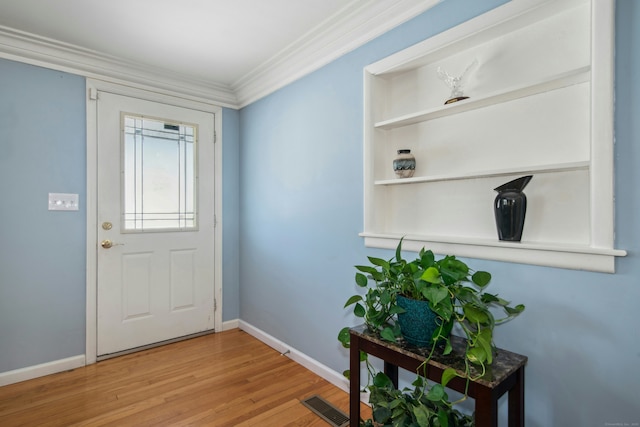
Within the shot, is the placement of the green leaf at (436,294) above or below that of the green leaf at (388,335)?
above

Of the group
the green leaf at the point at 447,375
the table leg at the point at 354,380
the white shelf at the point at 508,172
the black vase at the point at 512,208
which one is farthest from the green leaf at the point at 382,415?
the white shelf at the point at 508,172

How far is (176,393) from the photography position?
84.4 inches

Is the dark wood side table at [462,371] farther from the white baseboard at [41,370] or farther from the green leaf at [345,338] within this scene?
the white baseboard at [41,370]

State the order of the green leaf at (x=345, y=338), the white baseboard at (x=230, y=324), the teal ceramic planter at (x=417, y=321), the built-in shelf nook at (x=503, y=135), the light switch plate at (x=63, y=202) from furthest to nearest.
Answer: the white baseboard at (x=230, y=324) < the light switch plate at (x=63, y=202) < the green leaf at (x=345, y=338) < the teal ceramic planter at (x=417, y=321) < the built-in shelf nook at (x=503, y=135)

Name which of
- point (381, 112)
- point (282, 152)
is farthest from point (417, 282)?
point (282, 152)

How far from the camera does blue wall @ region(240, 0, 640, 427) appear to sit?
45.0 inches

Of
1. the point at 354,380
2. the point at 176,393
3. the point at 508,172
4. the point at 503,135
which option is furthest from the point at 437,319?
the point at 176,393

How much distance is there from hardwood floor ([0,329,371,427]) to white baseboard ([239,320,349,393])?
1.5 inches

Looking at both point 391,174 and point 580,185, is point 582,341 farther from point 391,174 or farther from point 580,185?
point 391,174

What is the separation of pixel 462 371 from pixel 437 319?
0.63ft

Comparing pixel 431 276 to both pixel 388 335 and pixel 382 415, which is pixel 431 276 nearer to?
pixel 388 335

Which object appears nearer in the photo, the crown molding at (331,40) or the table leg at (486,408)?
the table leg at (486,408)

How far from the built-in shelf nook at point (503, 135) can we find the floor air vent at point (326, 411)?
1.00 m

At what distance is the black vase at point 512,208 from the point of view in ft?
4.44
